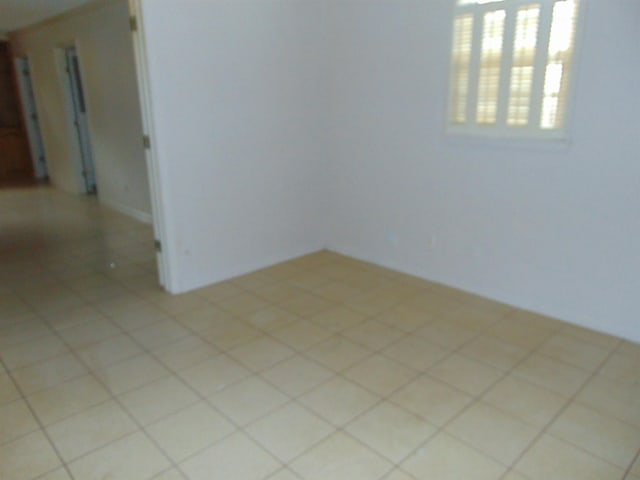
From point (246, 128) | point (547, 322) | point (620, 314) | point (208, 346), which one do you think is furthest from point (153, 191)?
point (620, 314)

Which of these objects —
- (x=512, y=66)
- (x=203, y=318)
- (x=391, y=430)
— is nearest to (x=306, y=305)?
(x=203, y=318)

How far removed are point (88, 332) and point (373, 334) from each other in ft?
5.74

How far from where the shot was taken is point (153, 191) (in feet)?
10.9

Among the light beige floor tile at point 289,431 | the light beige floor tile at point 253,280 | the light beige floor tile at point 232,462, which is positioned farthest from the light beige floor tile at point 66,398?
the light beige floor tile at point 253,280

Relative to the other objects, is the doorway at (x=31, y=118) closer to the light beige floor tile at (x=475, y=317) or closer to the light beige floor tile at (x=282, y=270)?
the light beige floor tile at (x=282, y=270)

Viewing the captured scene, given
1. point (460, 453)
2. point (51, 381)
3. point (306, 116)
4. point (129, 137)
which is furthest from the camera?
point (129, 137)

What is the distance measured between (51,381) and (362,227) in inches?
99.9

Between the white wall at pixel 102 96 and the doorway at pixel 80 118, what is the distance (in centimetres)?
10

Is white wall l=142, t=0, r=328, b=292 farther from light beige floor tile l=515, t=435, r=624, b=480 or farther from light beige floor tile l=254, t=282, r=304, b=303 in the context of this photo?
light beige floor tile l=515, t=435, r=624, b=480

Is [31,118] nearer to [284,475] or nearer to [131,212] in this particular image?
[131,212]

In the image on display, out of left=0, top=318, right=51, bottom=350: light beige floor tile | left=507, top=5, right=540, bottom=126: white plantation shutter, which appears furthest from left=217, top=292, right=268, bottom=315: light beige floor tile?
left=507, top=5, right=540, bottom=126: white plantation shutter

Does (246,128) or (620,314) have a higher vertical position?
(246,128)

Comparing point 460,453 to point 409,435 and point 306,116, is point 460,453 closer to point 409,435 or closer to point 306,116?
point 409,435

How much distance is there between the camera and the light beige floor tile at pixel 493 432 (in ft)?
6.42
